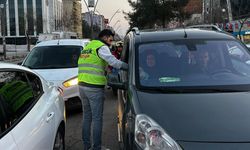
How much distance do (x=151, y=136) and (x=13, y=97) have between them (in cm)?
149

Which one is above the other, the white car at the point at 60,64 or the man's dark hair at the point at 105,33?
the man's dark hair at the point at 105,33

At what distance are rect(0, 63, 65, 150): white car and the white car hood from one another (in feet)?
13.2

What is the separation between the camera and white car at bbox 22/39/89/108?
389 inches

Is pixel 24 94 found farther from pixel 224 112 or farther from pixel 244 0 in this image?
pixel 244 0

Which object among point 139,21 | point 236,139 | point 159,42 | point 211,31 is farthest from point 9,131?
point 139,21

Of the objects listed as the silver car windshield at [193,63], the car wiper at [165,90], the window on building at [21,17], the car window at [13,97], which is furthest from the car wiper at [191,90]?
the window on building at [21,17]

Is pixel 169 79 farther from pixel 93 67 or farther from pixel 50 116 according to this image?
pixel 93 67

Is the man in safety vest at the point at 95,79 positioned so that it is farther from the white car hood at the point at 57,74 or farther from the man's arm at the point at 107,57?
the white car hood at the point at 57,74

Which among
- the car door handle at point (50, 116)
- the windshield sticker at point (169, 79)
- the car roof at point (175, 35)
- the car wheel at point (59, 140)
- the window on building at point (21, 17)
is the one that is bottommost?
the car wheel at point (59, 140)

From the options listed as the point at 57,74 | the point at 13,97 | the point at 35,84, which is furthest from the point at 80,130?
the point at 13,97

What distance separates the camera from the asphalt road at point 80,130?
24.4 ft

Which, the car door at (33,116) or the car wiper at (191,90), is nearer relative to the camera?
the car door at (33,116)

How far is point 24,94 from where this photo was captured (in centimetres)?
478

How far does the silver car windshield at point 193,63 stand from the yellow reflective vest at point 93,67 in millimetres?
1170
